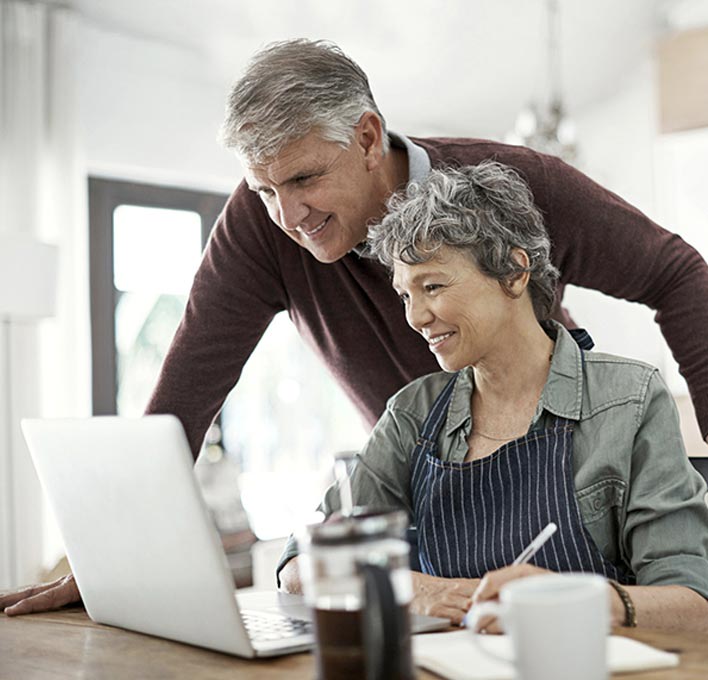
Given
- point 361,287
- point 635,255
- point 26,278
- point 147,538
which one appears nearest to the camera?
point 147,538

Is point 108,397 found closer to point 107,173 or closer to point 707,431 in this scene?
point 107,173

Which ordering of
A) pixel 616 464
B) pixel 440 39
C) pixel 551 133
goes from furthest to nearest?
pixel 440 39
pixel 551 133
pixel 616 464

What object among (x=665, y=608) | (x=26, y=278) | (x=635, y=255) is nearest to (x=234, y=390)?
(x=26, y=278)

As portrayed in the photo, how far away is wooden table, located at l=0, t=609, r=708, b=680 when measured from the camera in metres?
1.05

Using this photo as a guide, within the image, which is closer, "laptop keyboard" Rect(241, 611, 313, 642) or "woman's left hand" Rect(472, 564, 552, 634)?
"woman's left hand" Rect(472, 564, 552, 634)

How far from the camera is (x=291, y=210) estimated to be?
171cm

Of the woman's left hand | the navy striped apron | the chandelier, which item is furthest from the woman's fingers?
the chandelier

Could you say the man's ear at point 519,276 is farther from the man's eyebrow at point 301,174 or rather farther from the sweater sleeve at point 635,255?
the man's eyebrow at point 301,174

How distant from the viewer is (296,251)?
6.51 ft

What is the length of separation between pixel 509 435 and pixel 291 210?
19.8 inches

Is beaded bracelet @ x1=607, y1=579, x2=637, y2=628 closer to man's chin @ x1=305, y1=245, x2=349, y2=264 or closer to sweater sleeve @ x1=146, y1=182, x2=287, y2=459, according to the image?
man's chin @ x1=305, y1=245, x2=349, y2=264

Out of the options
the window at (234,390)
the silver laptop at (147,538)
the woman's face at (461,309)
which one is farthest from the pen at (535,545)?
the window at (234,390)

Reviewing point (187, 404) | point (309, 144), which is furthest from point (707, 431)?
point (187, 404)

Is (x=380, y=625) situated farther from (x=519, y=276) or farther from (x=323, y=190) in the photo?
(x=323, y=190)
